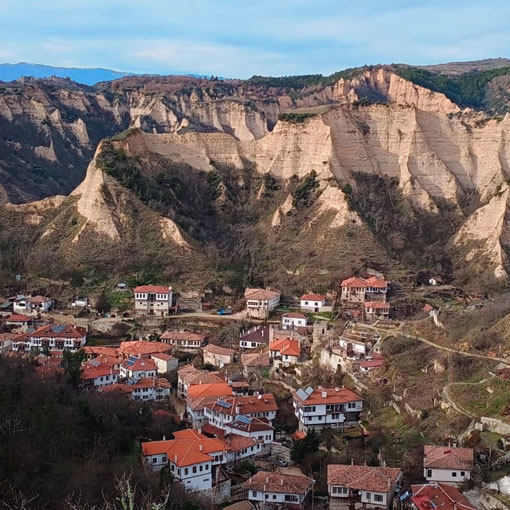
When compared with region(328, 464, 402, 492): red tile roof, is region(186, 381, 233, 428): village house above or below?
below

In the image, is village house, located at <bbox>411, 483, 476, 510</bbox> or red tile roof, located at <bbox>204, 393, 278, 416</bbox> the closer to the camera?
village house, located at <bbox>411, 483, 476, 510</bbox>

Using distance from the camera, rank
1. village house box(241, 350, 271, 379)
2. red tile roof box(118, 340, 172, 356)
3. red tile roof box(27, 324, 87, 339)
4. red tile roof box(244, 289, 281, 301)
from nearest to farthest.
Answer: village house box(241, 350, 271, 379) → red tile roof box(118, 340, 172, 356) → red tile roof box(27, 324, 87, 339) → red tile roof box(244, 289, 281, 301)

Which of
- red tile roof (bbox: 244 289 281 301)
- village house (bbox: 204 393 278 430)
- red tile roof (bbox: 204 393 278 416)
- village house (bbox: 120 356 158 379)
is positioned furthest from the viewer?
red tile roof (bbox: 244 289 281 301)

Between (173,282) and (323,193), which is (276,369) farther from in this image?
(323,193)

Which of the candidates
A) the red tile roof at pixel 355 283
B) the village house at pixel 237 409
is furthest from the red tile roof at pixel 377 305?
the village house at pixel 237 409

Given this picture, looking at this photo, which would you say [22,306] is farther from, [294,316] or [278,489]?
[278,489]

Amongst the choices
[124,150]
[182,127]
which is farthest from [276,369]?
[182,127]

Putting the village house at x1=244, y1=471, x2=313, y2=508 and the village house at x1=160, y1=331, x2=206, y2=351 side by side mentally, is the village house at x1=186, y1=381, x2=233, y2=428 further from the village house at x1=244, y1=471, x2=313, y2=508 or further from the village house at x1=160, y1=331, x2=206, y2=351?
the village house at x1=160, y1=331, x2=206, y2=351

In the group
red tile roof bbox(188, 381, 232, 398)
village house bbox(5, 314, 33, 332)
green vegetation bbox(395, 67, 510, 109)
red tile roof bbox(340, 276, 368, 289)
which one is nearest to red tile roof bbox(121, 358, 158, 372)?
red tile roof bbox(188, 381, 232, 398)
